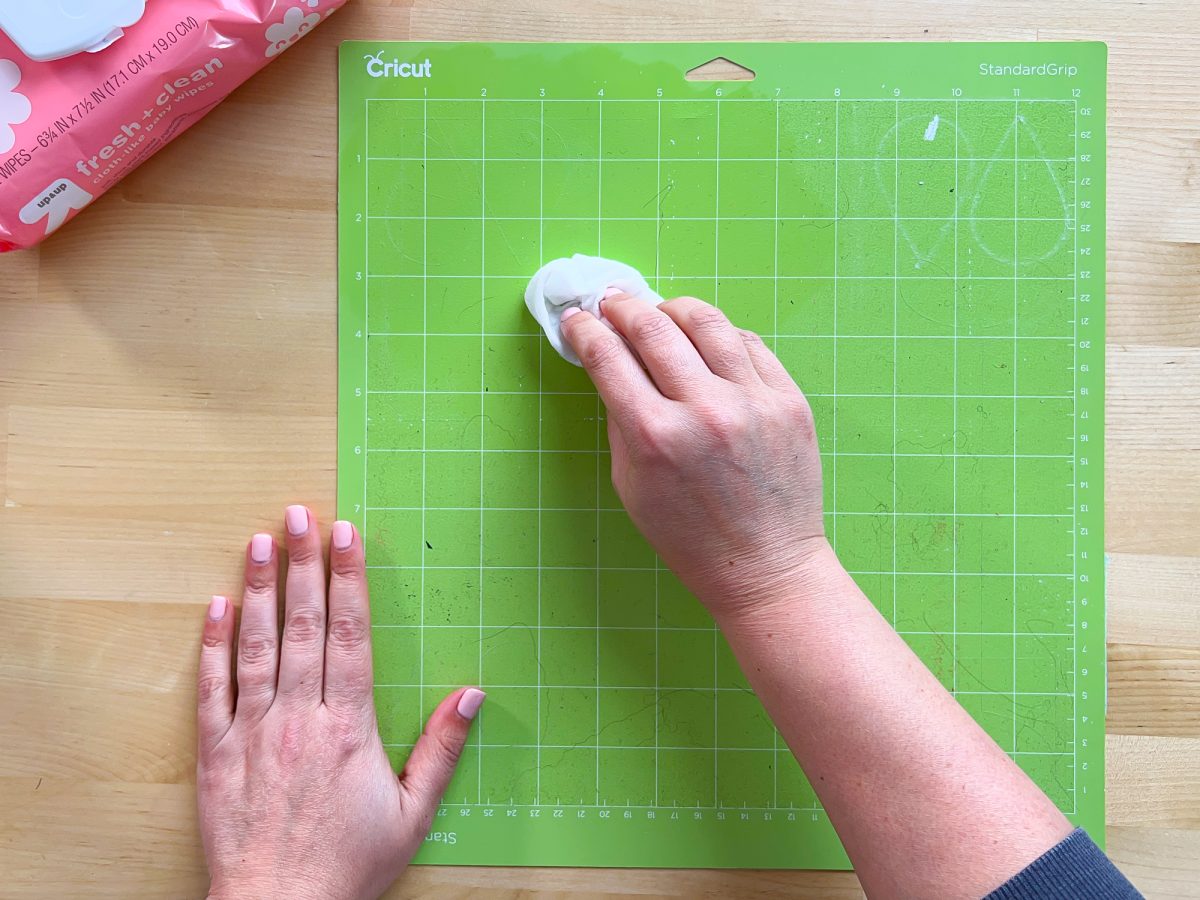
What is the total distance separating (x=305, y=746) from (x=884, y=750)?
49 centimetres

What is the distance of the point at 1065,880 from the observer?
512 millimetres

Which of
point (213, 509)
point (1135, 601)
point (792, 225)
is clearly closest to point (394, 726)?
point (213, 509)

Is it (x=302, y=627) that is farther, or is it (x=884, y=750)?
(x=302, y=627)

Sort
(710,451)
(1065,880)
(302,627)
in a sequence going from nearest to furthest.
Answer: (1065,880)
(710,451)
(302,627)

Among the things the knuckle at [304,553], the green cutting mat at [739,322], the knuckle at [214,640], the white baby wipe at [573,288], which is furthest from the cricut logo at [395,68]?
the knuckle at [214,640]

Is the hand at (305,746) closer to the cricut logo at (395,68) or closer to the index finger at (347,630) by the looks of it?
the index finger at (347,630)

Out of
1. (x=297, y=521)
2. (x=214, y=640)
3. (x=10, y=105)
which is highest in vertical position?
(x=10, y=105)

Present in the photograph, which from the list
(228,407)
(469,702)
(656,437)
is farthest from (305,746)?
(656,437)

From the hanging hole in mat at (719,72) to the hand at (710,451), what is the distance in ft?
0.80

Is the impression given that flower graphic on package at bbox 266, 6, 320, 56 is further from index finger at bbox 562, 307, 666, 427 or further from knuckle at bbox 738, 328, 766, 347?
knuckle at bbox 738, 328, 766, 347

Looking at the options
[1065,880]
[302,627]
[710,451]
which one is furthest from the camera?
[302,627]

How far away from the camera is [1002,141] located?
0.75m

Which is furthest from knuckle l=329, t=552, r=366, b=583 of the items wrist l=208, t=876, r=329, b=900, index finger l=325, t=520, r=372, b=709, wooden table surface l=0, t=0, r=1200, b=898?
wrist l=208, t=876, r=329, b=900

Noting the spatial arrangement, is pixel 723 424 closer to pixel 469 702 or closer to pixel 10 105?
pixel 469 702
